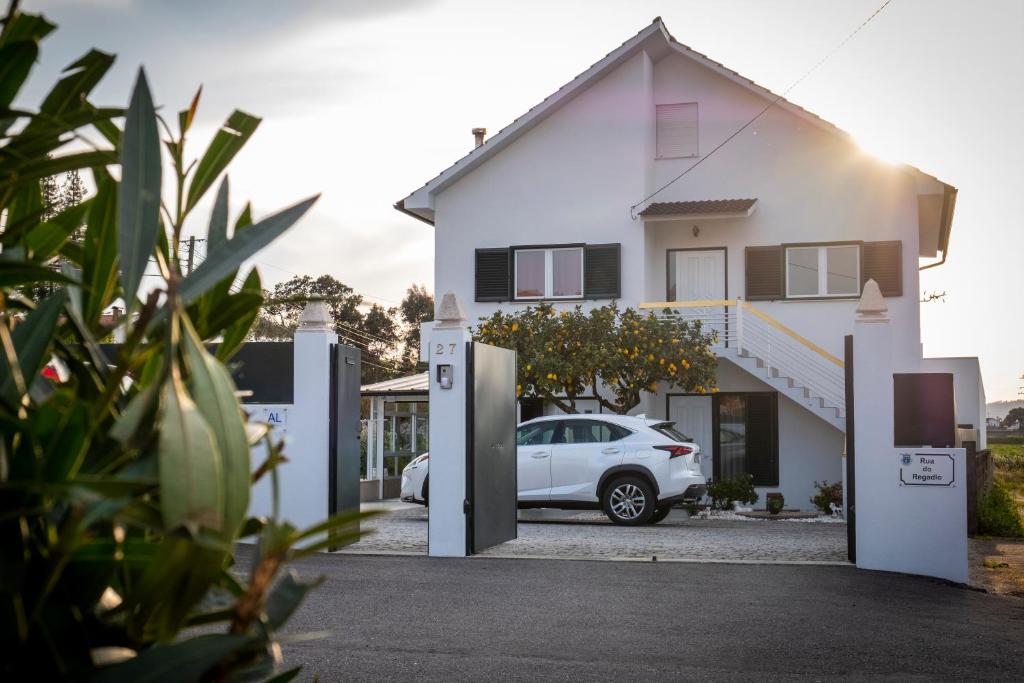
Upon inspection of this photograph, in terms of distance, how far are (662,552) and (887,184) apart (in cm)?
1184

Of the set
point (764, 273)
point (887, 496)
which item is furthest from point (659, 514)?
point (764, 273)

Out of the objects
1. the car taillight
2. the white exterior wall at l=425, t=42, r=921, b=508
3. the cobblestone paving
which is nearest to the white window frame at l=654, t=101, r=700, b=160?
the white exterior wall at l=425, t=42, r=921, b=508

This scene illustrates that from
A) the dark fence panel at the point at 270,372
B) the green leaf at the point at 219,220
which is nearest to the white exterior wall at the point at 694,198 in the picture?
the dark fence panel at the point at 270,372

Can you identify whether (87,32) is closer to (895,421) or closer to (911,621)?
(911,621)

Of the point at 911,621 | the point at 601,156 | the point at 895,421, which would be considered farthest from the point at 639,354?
the point at 911,621

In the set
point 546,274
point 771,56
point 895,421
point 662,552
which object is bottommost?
point 662,552

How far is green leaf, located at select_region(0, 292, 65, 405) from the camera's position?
1062 millimetres

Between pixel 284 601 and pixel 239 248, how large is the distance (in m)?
0.33

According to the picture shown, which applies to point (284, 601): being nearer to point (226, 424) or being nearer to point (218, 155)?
point (226, 424)

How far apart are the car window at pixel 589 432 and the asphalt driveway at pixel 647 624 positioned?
546 centimetres

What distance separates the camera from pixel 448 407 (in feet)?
42.3

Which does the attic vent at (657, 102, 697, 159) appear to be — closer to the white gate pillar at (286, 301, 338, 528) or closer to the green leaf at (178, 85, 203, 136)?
the white gate pillar at (286, 301, 338, 528)

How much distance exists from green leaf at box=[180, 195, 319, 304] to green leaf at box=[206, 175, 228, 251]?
0.21 feet

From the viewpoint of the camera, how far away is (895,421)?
454 inches
